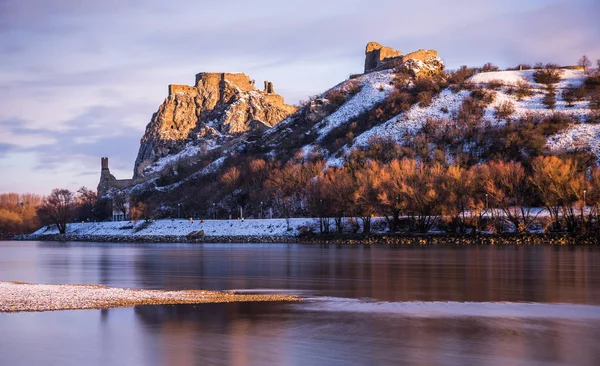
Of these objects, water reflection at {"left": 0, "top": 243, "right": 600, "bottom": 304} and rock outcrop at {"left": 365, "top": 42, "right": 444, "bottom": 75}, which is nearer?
water reflection at {"left": 0, "top": 243, "right": 600, "bottom": 304}

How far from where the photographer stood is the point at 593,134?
9438cm

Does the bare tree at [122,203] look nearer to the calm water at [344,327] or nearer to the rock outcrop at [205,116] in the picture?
the rock outcrop at [205,116]

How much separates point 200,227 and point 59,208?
4961cm

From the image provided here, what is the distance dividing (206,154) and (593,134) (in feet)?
291

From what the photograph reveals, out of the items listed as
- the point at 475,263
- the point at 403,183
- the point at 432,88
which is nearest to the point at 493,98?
the point at 432,88

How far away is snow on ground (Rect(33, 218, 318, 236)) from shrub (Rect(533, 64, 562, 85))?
2365 inches

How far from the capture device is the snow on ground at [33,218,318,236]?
85250mm

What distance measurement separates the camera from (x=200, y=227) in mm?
96500

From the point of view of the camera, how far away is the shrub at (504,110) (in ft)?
Answer: 350

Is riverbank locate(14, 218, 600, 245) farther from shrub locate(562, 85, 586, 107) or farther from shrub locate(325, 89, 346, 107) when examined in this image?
shrub locate(562, 85, 586, 107)

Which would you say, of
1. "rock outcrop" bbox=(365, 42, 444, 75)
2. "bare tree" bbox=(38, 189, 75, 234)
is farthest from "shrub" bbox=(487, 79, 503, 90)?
"bare tree" bbox=(38, 189, 75, 234)

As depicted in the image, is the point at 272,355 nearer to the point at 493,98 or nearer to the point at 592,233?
the point at 592,233

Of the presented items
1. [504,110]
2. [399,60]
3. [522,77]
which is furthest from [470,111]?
[399,60]

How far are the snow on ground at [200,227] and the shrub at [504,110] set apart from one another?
39575mm
